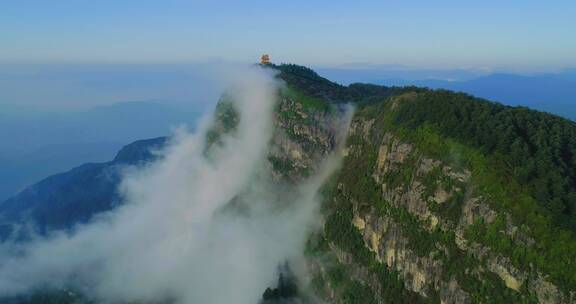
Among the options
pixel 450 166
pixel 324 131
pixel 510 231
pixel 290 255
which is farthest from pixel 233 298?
pixel 510 231

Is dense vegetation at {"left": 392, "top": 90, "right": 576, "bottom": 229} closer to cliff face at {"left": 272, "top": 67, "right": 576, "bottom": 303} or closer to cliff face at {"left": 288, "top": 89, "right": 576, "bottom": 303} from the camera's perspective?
cliff face at {"left": 272, "top": 67, "right": 576, "bottom": 303}

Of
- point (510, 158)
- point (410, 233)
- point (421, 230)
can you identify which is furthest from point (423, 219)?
point (510, 158)

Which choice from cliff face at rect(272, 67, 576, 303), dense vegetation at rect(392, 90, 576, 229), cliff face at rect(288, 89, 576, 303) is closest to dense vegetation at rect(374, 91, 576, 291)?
dense vegetation at rect(392, 90, 576, 229)

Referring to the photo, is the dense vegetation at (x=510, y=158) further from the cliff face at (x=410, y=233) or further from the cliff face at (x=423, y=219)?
the cliff face at (x=410, y=233)

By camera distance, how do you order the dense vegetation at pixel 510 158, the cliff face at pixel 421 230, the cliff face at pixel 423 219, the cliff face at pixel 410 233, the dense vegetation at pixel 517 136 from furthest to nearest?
the dense vegetation at pixel 517 136, the cliff face at pixel 410 233, the cliff face at pixel 421 230, the cliff face at pixel 423 219, the dense vegetation at pixel 510 158

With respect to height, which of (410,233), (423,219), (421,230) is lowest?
(410,233)

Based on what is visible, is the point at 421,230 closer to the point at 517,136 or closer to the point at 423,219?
the point at 423,219

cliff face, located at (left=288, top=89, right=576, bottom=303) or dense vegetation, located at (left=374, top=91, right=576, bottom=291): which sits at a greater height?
dense vegetation, located at (left=374, top=91, right=576, bottom=291)

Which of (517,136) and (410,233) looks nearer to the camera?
(517,136)

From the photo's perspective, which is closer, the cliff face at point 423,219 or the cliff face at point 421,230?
the cliff face at point 423,219

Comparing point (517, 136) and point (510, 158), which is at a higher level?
point (517, 136)

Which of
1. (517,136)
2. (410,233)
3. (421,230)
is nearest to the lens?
(517,136)

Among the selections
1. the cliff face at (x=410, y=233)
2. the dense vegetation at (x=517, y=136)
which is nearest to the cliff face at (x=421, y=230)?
the cliff face at (x=410, y=233)
